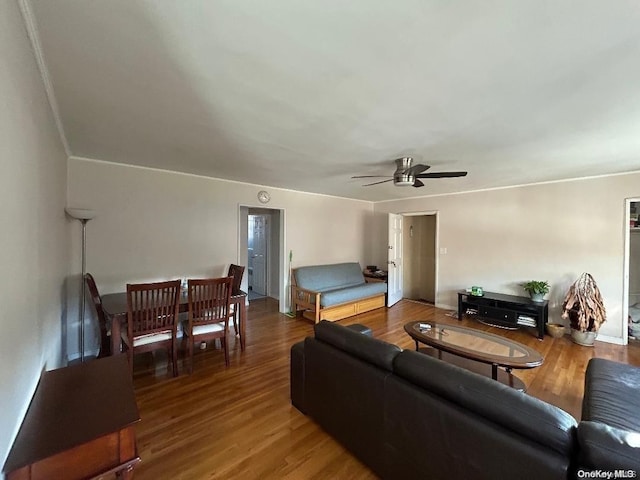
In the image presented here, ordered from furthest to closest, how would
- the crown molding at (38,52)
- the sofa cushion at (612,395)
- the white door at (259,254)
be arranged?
the white door at (259,254) < the sofa cushion at (612,395) < the crown molding at (38,52)

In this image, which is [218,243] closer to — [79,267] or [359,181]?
[79,267]

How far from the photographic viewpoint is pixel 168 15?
113cm

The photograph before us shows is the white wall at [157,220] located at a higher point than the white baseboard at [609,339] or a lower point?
higher

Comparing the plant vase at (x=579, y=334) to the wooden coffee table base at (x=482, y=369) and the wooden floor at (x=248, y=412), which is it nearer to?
the wooden floor at (x=248, y=412)

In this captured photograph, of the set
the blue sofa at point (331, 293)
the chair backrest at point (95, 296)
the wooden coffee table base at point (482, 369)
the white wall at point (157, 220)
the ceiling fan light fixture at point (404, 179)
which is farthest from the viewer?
the blue sofa at point (331, 293)

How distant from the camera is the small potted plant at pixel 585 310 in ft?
12.0

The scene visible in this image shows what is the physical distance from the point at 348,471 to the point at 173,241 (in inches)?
134

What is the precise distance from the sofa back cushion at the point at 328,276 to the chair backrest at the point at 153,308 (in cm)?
241

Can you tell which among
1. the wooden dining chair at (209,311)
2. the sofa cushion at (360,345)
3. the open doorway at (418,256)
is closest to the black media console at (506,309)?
the open doorway at (418,256)

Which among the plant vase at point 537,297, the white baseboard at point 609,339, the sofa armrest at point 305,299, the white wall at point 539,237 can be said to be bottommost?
the white baseboard at point 609,339

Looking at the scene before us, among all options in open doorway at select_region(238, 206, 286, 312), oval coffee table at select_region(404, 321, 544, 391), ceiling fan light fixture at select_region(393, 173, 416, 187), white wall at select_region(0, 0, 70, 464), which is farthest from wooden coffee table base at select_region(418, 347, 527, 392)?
open doorway at select_region(238, 206, 286, 312)

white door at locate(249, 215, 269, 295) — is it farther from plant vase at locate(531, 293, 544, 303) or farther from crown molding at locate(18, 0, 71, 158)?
plant vase at locate(531, 293, 544, 303)

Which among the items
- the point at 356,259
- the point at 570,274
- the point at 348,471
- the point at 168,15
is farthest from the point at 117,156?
the point at 570,274
